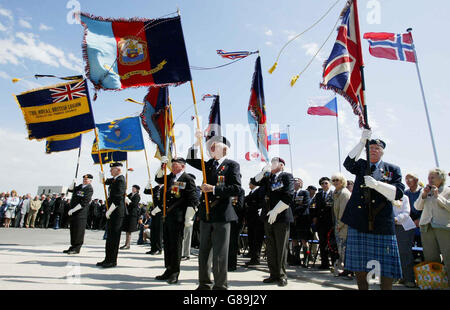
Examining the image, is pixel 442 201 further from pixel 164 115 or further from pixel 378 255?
pixel 164 115

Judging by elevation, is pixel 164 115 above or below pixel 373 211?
above

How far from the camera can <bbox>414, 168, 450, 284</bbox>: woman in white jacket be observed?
5449 mm

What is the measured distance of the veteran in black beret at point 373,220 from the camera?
3.72 meters

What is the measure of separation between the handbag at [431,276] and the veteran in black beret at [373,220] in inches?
92.7

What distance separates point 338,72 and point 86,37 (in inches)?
173

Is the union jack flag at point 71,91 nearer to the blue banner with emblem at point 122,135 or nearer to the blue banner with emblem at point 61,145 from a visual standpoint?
the blue banner with emblem at point 61,145

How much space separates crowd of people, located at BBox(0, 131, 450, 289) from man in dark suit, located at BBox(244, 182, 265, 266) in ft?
0.09

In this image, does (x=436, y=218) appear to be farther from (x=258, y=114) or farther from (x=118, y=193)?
(x=118, y=193)

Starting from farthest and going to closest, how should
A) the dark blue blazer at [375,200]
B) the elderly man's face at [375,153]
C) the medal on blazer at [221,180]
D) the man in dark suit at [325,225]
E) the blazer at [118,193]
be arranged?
the man in dark suit at [325,225] → the blazer at [118,193] → the medal on blazer at [221,180] → the elderly man's face at [375,153] → the dark blue blazer at [375,200]

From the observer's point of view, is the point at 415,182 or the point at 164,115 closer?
the point at 415,182

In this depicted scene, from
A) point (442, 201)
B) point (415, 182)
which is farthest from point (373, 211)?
point (415, 182)

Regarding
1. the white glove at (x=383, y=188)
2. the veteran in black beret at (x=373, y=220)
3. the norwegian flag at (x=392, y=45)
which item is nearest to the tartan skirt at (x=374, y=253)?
the veteran in black beret at (x=373, y=220)

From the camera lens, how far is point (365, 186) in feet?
12.7

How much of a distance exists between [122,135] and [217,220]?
7.25m
